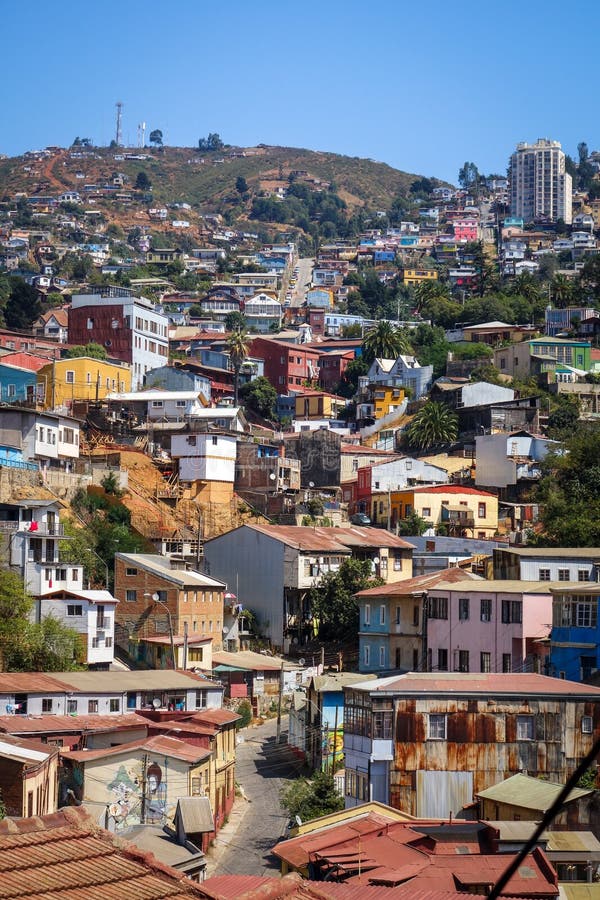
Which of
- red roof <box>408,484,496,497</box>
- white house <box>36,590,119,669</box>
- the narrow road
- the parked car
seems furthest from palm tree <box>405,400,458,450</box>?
white house <box>36,590,119,669</box>

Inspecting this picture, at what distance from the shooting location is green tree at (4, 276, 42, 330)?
129875 millimetres

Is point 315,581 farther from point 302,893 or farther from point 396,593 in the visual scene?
point 302,893

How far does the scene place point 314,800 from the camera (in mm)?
42000

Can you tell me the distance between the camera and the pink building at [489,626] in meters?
49.1

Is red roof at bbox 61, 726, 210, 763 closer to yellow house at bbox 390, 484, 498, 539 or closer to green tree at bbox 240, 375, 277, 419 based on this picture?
yellow house at bbox 390, 484, 498, 539

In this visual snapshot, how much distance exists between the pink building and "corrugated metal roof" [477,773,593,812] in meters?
9.20

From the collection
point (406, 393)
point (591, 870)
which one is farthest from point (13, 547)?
point (406, 393)

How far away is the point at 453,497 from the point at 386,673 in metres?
23.0

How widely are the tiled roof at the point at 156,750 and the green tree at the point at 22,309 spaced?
89.4 m

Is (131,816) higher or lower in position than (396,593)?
lower

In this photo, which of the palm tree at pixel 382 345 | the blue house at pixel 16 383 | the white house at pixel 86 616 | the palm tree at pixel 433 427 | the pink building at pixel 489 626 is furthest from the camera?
the palm tree at pixel 382 345

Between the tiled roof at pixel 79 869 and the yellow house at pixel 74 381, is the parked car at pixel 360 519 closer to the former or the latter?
the yellow house at pixel 74 381

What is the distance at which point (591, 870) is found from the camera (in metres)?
33.3

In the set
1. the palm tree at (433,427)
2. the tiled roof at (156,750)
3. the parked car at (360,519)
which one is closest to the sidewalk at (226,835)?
the tiled roof at (156,750)
